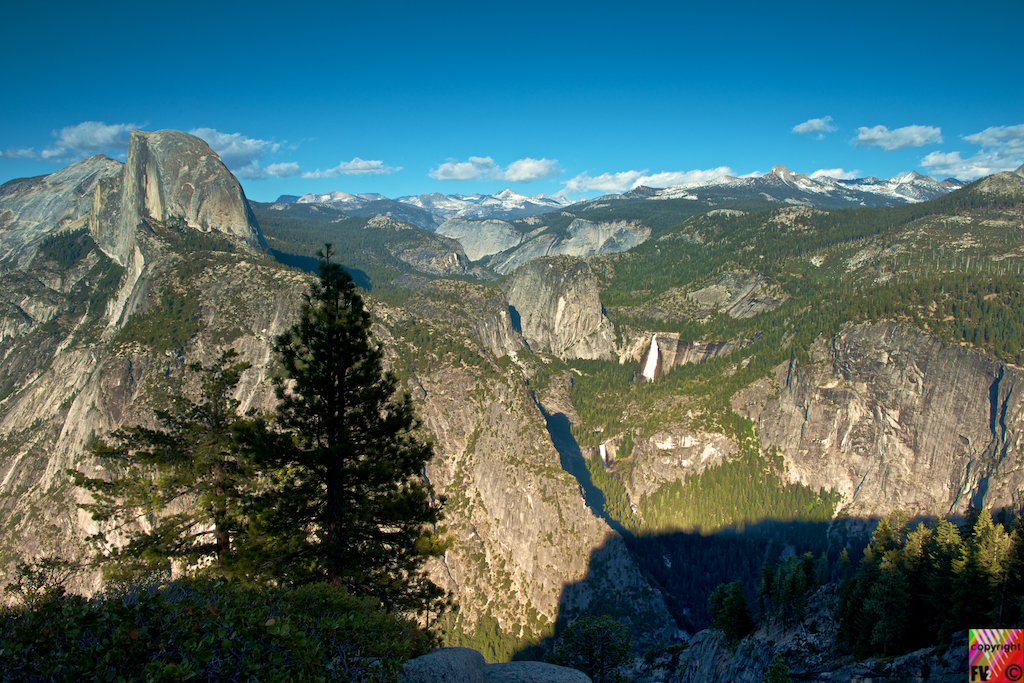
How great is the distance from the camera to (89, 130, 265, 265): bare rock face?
131 m

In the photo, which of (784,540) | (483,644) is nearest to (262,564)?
(483,644)

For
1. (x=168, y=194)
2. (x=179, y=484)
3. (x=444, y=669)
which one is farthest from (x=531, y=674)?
(x=168, y=194)

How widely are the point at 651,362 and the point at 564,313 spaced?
34.2m

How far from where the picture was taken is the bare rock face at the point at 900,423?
292 feet

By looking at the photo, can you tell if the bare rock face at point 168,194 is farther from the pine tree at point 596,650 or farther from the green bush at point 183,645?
the green bush at point 183,645

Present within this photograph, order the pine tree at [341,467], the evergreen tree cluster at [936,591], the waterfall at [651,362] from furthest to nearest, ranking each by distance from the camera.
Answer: the waterfall at [651,362]
the evergreen tree cluster at [936,591]
the pine tree at [341,467]

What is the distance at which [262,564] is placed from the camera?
1461cm

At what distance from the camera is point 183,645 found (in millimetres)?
6668

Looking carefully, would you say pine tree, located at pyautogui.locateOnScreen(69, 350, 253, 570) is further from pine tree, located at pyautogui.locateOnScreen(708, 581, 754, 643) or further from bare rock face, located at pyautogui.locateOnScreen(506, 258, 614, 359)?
bare rock face, located at pyautogui.locateOnScreen(506, 258, 614, 359)

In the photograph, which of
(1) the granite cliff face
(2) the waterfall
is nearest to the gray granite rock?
(1) the granite cliff face

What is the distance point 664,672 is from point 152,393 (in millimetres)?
83332

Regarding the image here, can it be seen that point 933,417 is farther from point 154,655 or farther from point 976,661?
point 154,655

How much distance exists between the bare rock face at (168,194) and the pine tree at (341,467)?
463ft

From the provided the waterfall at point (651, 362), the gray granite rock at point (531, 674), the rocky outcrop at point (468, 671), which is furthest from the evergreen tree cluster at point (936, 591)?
the waterfall at point (651, 362)
